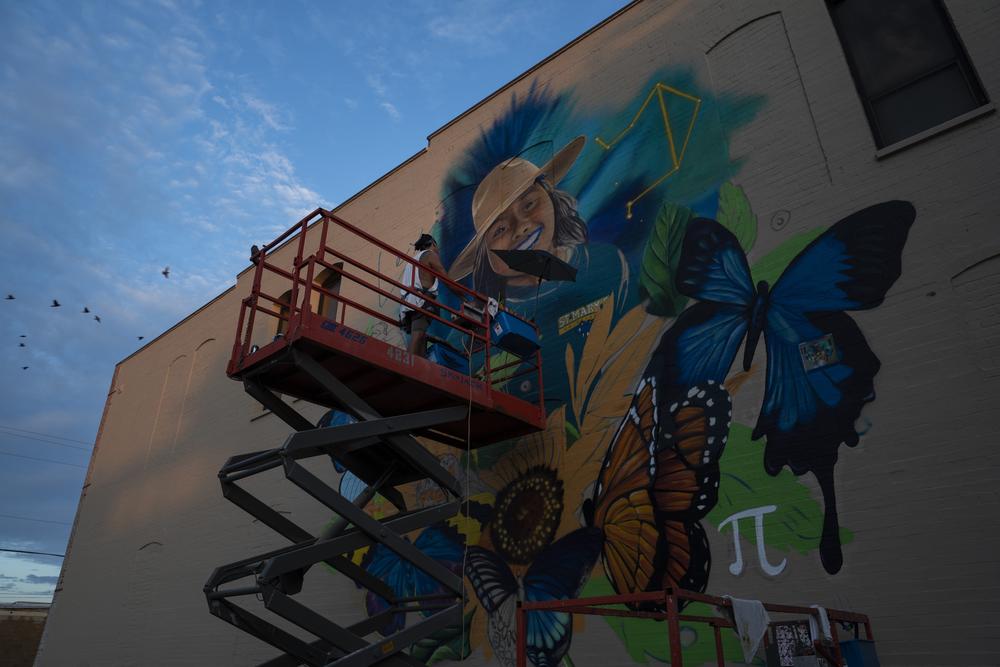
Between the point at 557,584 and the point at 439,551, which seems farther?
the point at 439,551

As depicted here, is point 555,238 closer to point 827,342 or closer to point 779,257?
point 779,257

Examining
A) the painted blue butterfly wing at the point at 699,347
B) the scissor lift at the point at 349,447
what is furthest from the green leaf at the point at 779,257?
the scissor lift at the point at 349,447

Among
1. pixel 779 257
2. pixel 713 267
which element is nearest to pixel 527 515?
pixel 713 267

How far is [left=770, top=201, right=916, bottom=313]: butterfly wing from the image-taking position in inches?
264

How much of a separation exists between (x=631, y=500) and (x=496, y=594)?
2.30 meters

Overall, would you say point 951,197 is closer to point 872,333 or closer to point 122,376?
point 872,333

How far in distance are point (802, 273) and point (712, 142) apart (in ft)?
7.73

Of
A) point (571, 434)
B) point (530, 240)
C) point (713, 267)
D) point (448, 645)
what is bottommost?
point (448, 645)

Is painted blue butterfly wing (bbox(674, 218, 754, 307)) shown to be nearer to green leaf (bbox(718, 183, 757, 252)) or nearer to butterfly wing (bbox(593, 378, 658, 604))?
green leaf (bbox(718, 183, 757, 252))

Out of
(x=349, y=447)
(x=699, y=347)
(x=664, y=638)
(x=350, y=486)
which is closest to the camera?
(x=349, y=447)

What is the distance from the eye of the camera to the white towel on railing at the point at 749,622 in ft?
14.7

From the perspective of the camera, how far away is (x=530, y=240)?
10.3m

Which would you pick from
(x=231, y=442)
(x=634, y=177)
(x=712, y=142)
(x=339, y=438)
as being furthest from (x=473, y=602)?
(x=231, y=442)

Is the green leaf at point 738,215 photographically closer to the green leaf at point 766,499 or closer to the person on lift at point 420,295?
the green leaf at point 766,499
